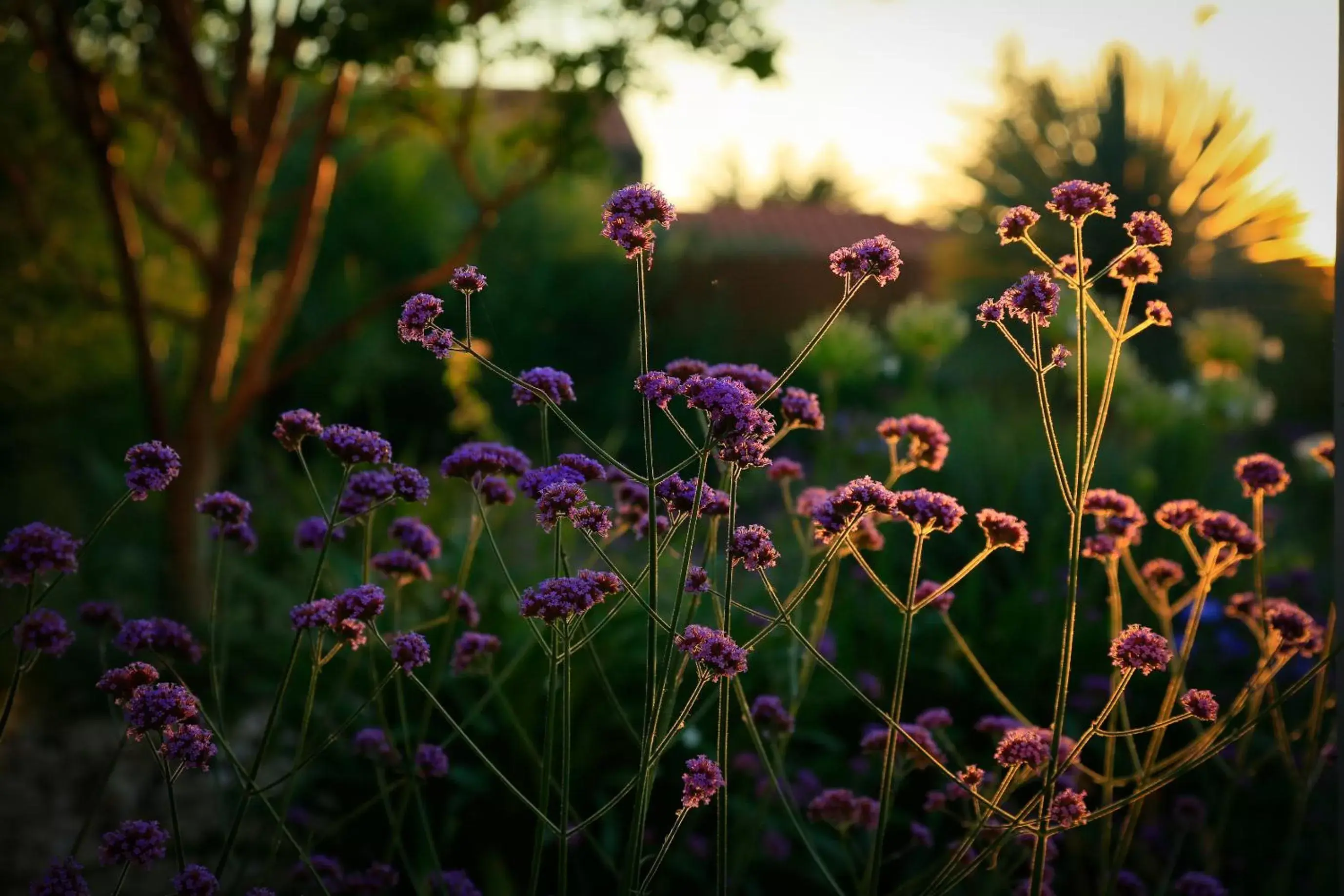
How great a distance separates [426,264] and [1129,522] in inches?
464

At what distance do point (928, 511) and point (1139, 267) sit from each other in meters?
0.50

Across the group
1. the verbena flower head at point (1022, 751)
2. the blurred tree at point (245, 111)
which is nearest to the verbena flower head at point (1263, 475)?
the verbena flower head at point (1022, 751)

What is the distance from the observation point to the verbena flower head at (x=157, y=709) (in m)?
1.56

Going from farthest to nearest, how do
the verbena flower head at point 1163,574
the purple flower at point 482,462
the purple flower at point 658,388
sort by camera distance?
1. the verbena flower head at point 1163,574
2. the purple flower at point 482,462
3. the purple flower at point 658,388

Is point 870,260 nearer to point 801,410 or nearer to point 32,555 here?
point 801,410

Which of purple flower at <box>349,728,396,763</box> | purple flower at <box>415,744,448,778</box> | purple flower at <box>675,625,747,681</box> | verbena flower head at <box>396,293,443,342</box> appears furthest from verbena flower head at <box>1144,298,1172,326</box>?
purple flower at <box>349,728,396,763</box>

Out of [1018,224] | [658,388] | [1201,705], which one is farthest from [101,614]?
[1201,705]

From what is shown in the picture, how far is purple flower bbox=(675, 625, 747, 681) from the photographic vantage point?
1538 millimetres

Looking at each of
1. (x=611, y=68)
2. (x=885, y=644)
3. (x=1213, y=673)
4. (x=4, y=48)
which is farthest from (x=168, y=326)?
(x=1213, y=673)

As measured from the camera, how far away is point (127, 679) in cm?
178

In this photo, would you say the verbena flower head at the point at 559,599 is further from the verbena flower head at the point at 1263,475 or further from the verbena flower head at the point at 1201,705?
the verbena flower head at the point at 1263,475

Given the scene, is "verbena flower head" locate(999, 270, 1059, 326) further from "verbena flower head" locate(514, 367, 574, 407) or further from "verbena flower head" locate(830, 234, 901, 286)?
"verbena flower head" locate(514, 367, 574, 407)

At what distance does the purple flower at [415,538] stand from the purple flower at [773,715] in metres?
0.61

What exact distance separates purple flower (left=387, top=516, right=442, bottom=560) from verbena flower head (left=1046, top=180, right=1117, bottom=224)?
1.12 meters
